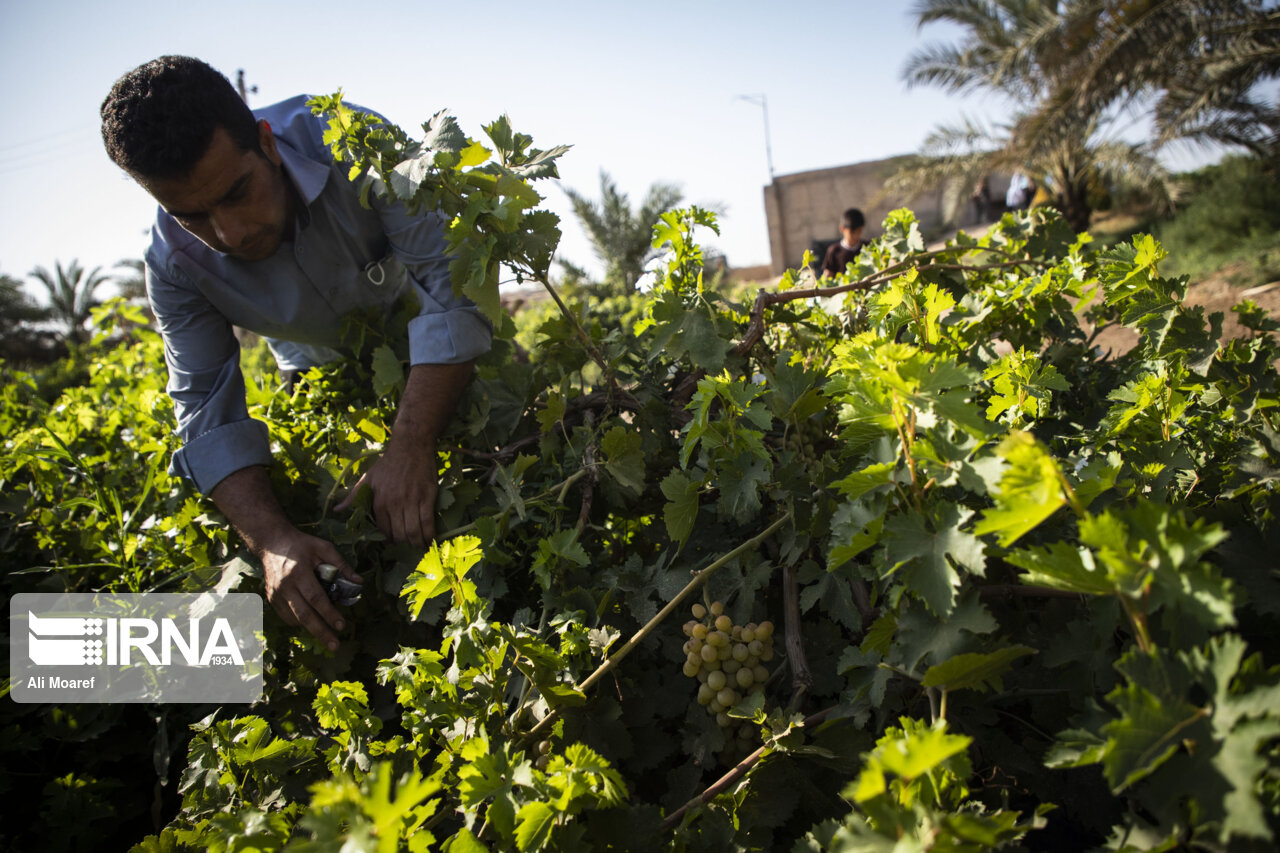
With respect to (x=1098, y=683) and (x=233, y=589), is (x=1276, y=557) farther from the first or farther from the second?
(x=233, y=589)

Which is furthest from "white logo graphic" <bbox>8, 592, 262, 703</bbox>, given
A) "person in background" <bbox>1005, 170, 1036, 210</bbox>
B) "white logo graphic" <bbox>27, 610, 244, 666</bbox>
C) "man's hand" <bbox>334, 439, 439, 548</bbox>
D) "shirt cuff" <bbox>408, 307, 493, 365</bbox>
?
"person in background" <bbox>1005, 170, 1036, 210</bbox>

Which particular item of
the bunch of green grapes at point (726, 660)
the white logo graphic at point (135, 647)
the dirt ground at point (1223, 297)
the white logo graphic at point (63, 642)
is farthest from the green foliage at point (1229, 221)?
the white logo graphic at point (63, 642)

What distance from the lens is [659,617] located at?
131cm

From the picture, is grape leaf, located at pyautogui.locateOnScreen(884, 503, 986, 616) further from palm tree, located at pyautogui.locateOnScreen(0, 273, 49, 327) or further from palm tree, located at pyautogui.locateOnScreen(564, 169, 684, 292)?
palm tree, located at pyautogui.locateOnScreen(0, 273, 49, 327)

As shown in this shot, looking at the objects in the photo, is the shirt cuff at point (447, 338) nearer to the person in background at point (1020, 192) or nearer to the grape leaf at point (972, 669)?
the grape leaf at point (972, 669)

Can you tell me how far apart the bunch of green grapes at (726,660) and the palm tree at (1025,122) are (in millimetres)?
11837

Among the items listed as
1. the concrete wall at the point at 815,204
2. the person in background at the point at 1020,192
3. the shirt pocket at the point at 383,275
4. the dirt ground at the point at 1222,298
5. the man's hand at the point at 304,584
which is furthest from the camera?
the concrete wall at the point at 815,204

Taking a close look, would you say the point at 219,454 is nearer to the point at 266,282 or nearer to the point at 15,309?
the point at 266,282

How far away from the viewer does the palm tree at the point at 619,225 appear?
16.9 metres

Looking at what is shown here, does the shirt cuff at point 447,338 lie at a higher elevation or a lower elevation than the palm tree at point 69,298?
lower

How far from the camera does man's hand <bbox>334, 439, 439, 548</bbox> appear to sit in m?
1.78

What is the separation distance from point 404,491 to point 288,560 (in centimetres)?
31

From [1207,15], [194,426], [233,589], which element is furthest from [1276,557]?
[1207,15]

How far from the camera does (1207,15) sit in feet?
31.8
